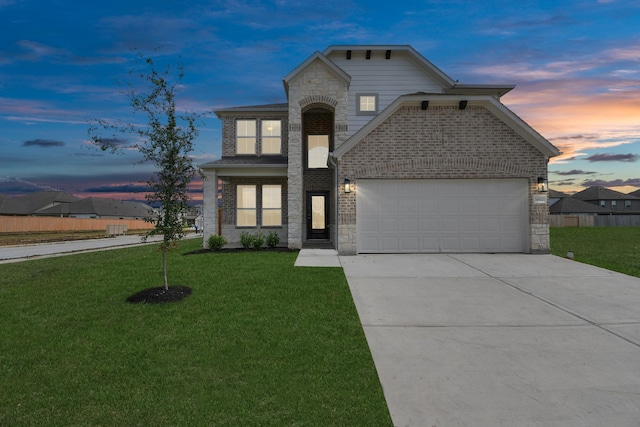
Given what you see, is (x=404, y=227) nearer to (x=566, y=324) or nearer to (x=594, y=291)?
(x=594, y=291)

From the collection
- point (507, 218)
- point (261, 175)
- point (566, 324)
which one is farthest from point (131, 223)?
point (566, 324)

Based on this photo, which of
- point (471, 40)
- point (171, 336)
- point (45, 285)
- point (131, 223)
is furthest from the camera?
point (131, 223)

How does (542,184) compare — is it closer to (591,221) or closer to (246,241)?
(246,241)

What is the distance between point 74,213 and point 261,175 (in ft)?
241

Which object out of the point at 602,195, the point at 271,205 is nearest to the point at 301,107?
the point at 271,205

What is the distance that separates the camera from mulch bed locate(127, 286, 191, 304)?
713 cm

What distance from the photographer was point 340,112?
15.8 metres

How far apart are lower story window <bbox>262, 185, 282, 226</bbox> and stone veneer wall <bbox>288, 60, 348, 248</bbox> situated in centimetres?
222

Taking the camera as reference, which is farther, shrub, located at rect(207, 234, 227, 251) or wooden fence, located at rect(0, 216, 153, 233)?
wooden fence, located at rect(0, 216, 153, 233)

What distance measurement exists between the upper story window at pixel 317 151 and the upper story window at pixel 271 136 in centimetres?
157

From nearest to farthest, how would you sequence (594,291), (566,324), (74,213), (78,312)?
1. (566,324)
2. (78,312)
3. (594,291)
4. (74,213)

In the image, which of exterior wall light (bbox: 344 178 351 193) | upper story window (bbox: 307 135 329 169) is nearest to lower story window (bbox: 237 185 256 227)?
upper story window (bbox: 307 135 329 169)

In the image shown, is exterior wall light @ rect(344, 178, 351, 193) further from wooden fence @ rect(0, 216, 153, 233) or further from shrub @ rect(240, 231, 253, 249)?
wooden fence @ rect(0, 216, 153, 233)

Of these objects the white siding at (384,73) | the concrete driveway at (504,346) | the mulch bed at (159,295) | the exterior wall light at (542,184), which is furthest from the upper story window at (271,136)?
the exterior wall light at (542,184)
